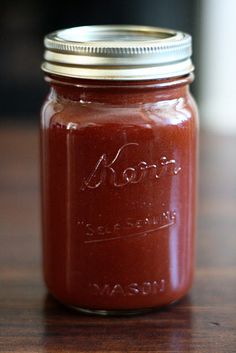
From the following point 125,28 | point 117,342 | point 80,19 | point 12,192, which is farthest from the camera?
point 80,19

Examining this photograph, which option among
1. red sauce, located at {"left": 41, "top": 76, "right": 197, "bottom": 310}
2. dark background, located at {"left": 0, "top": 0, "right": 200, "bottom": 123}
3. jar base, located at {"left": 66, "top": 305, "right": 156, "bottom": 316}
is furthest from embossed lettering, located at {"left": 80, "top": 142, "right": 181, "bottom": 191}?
dark background, located at {"left": 0, "top": 0, "right": 200, "bottom": 123}

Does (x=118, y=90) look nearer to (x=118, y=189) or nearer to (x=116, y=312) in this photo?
(x=118, y=189)

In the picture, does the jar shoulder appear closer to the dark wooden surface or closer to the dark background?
the dark wooden surface

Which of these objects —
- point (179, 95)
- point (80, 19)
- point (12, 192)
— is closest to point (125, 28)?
point (179, 95)

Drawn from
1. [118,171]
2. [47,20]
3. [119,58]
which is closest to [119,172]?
[118,171]

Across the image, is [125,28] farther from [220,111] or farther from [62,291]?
[220,111]

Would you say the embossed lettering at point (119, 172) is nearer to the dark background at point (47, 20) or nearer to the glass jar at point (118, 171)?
the glass jar at point (118, 171)

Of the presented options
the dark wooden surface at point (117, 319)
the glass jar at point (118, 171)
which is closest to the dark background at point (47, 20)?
the dark wooden surface at point (117, 319)

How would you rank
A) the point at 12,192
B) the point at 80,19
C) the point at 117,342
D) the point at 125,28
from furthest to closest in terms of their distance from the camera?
1. the point at 80,19
2. the point at 12,192
3. the point at 125,28
4. the point at 117,342
